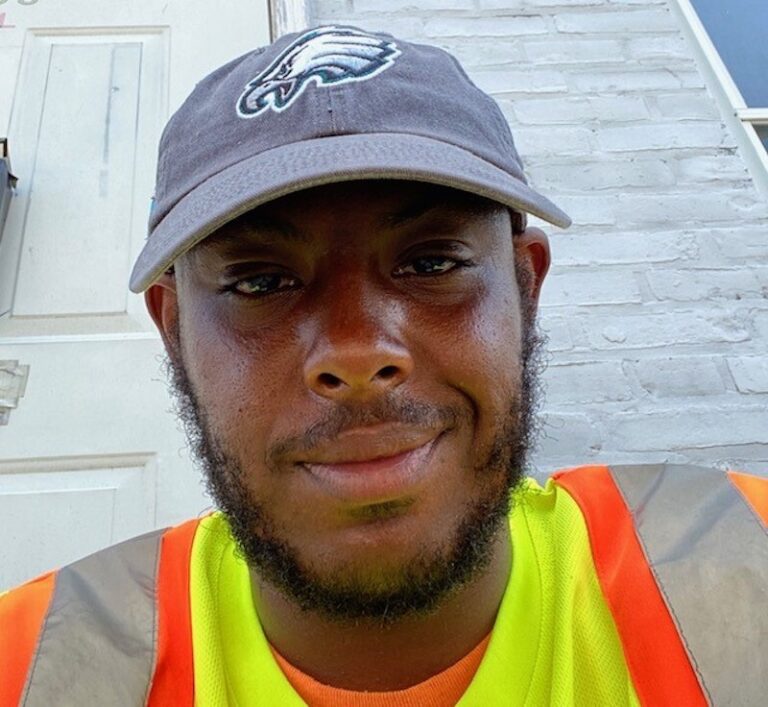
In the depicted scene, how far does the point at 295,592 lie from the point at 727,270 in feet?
4.21

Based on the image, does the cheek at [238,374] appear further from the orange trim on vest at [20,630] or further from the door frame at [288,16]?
the door frame at [288,16]

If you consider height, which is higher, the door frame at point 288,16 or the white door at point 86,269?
the door frame at point 288,16

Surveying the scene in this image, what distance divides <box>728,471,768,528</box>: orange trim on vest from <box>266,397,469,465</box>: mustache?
411 mm

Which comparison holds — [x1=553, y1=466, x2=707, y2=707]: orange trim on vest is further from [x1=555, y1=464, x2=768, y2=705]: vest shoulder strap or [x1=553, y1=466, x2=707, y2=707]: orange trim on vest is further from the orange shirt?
the orange shirt

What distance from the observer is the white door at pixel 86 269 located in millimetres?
1326

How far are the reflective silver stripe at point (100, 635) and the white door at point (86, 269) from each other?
0.47 m

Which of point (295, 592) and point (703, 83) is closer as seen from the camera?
point (295, 592)

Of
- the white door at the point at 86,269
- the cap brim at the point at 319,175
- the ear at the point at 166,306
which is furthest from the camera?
the white door at the point at 86,269

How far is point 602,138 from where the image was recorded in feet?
5.57

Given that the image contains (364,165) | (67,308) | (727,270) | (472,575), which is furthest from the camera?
(727,270)

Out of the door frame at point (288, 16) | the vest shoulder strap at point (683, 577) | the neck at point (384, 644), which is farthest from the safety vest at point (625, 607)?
the door frame at point (288, 16)

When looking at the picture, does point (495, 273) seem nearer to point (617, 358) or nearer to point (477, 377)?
point (477, 377)

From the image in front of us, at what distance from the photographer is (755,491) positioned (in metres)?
Answer: 0.86

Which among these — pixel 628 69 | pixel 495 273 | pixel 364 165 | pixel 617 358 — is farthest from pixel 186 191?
pixel 628 69
